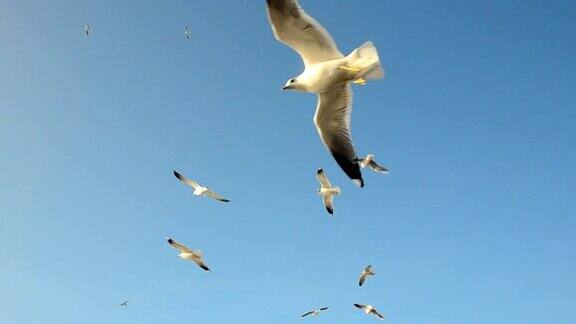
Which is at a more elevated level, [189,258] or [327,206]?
[327,206]

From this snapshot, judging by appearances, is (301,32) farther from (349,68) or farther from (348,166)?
(348,166)

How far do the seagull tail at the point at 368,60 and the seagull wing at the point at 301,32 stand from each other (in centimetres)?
94

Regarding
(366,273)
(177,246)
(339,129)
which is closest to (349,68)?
(339,129)

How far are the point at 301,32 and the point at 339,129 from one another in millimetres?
3371

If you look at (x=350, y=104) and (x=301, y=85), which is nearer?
(x=301, y=85)

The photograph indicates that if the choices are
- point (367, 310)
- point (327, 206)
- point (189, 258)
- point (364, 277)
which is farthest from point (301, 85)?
point (367, 310)

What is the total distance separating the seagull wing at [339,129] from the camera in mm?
17953

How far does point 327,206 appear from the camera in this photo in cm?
2373

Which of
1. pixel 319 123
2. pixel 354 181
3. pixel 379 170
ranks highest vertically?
pixel 379 170

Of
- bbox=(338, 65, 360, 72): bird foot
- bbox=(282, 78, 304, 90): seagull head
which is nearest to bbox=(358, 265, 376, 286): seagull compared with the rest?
bbox=(282, 78, 304, 90): seagull head

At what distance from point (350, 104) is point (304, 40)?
2.60 m

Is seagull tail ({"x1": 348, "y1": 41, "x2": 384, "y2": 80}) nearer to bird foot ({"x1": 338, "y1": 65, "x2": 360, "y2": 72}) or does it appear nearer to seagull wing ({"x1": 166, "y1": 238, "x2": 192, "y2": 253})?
bird foot ({"x1": 338, "y1": 65, "x2": 360, "y2": 72})

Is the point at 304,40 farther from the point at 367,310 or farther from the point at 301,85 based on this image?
the point at 367,310

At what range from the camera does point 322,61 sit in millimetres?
16672
